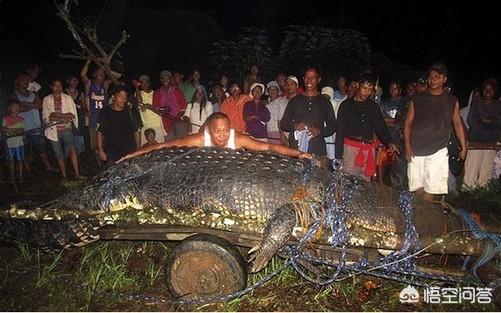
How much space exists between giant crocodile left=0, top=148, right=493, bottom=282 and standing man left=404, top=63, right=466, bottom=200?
1.05 meters

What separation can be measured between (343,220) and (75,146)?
5.79 metres

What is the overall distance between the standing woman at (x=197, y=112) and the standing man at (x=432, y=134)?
3.92 metres

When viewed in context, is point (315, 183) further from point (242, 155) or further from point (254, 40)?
point (254, 40)

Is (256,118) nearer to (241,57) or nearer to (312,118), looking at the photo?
(312,118)

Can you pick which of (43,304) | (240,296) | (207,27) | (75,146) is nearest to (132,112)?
(75,146)

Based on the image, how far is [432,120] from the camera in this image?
4934 millimetres

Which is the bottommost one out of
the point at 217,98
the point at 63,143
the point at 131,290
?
the point at 131,290

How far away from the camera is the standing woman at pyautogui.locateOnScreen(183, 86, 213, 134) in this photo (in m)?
7.78

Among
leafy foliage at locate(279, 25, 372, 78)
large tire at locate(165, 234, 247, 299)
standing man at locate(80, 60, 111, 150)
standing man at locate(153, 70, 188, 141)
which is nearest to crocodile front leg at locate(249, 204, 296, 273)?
large tire at locate(165, 234, 247, 299)

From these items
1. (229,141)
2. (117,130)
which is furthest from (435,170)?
(117,130)

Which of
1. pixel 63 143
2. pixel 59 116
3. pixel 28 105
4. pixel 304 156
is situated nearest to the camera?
pixel 304 156

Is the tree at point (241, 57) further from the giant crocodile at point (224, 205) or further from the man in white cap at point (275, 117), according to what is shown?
the giant crocodile at point (224, 205)

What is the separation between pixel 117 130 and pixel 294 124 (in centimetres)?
250

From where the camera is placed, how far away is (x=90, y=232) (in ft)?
12.8
